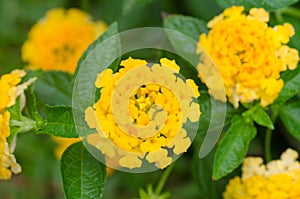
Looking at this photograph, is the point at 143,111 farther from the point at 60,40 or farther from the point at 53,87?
the point at 60,40

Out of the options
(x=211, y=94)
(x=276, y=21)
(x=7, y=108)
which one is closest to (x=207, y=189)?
(x=211, y=94)

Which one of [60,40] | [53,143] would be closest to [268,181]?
[60,40]

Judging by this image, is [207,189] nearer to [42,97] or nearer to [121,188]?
[42,97]

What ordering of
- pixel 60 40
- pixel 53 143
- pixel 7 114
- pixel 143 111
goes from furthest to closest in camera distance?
pixel 53 143
pixel 60 40
pixel 7 114
pixel 143 111

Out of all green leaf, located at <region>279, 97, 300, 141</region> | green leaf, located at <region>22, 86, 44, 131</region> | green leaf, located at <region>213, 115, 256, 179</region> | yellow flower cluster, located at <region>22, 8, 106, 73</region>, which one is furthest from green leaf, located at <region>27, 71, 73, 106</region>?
green leaf, located at <region>279, 97, 300, 141</region>

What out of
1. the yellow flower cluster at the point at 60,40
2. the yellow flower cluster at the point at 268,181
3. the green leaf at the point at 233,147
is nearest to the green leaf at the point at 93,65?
the green leaf at the point at 233,147

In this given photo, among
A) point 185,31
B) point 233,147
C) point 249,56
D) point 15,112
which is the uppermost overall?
point 15,112

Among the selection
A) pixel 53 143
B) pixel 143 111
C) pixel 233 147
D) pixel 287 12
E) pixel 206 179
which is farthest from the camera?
pixel 53 143

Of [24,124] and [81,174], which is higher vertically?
[24,124]
